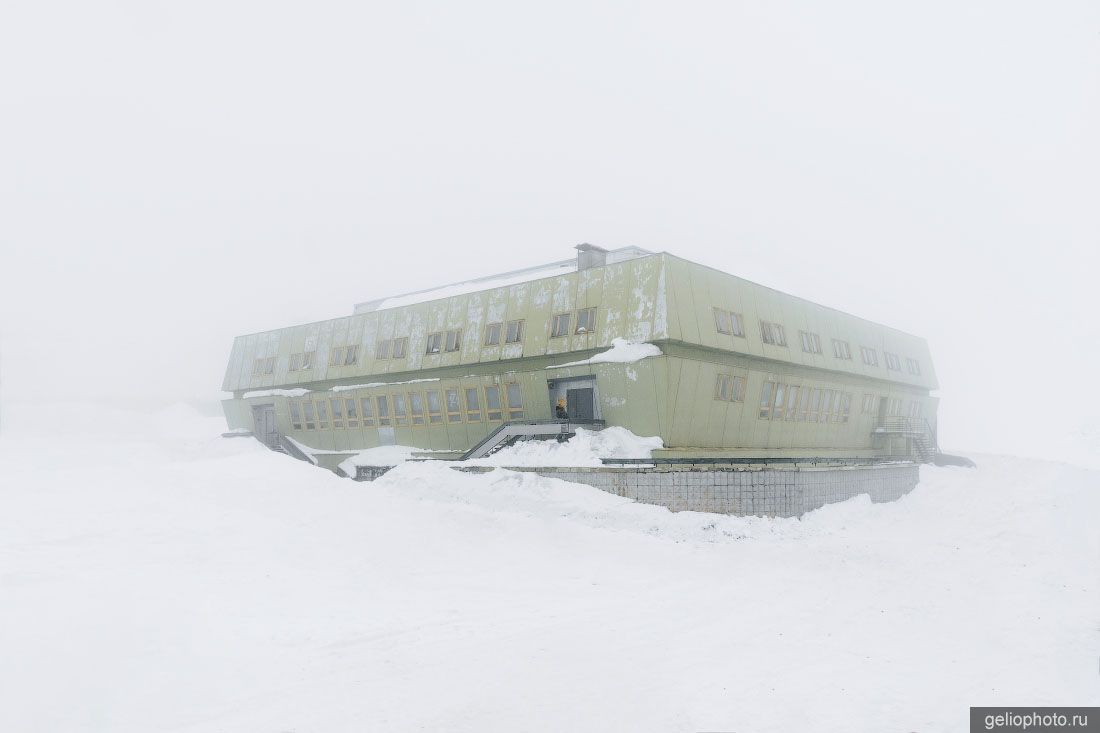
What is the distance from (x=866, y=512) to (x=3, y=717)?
1011 inches

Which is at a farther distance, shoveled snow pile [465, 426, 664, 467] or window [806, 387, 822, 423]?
window [806, 387, 822, 423]

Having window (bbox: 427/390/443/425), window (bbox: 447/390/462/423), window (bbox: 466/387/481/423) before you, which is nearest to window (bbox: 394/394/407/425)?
window (bbox: 427/390/443/425)

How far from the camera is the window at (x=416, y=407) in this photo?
108 ft

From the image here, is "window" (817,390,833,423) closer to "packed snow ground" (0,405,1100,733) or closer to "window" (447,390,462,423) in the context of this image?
"packed snow ground" (0,405,1100,733)

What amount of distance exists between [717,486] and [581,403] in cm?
713

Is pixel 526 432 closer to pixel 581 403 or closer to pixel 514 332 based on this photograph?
pixel 581 403

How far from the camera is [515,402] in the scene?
96.9 feet

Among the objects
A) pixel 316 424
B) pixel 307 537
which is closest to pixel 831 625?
pixel 307 537

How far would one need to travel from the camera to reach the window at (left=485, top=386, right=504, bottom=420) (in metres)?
30.1

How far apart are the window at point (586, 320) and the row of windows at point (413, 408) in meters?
3.55

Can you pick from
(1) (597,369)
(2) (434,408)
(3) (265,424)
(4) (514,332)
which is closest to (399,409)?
(2) (434,408)

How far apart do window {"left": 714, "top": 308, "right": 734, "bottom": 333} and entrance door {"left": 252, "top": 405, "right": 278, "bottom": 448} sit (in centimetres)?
2355

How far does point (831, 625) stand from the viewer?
1379 centimetres

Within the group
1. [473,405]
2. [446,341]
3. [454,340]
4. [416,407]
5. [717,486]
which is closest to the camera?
[717,486]
